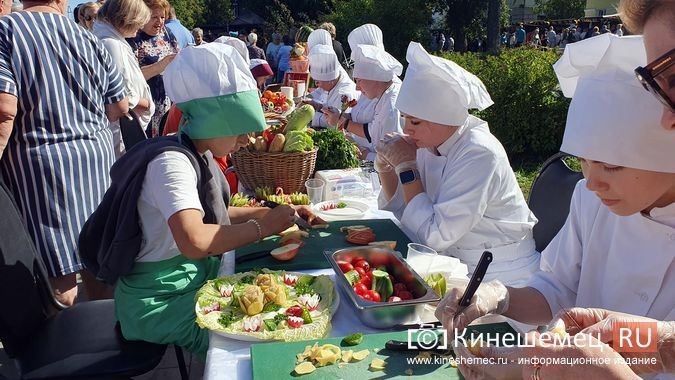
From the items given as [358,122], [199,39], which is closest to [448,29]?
[199,39]

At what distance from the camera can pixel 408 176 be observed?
9.07 feet

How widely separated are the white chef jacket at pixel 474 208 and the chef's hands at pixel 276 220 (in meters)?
0.60

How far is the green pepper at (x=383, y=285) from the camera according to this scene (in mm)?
1883

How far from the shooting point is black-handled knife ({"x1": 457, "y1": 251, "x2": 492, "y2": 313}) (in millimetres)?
1529

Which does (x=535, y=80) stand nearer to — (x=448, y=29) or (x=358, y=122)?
(x=358, y=122)

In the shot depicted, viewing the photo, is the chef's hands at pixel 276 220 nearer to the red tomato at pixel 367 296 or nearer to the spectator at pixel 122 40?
the red tomato at pixel 367 296

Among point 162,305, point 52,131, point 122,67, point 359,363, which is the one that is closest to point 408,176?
point 162,305

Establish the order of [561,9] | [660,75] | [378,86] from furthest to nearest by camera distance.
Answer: [561,9]
[378,86]
[660,75]

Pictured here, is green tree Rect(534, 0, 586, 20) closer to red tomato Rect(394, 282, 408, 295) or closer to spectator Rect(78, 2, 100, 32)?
spectator Rect(78, 2, 100, 32)

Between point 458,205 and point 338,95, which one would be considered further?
point 338,95

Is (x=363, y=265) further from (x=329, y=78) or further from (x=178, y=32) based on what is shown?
(x=178, y=32)

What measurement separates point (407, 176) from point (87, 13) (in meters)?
4.32

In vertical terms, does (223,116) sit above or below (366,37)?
below

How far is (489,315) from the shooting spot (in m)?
1.75
